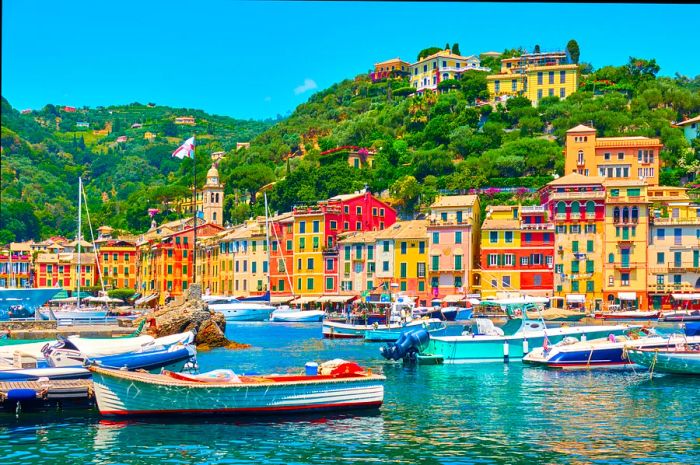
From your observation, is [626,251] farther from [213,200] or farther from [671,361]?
[213,200]

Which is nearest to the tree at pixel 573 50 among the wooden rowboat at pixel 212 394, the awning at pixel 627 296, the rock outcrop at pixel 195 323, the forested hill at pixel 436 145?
the forested hill at pixel 436 145

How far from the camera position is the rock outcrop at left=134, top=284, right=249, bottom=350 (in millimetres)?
46625

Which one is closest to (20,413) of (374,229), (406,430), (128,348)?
(128,348)

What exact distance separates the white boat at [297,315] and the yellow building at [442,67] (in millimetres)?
70325

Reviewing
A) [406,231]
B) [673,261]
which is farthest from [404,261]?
[673,261]

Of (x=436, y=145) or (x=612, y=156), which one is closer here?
(x=612, y=156)

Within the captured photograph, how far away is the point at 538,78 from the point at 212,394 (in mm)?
106647

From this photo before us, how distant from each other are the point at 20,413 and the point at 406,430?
35.8ft

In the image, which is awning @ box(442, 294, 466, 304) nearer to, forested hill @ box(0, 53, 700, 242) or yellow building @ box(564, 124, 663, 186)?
forested hill @ box(0, 53, 700, 242)

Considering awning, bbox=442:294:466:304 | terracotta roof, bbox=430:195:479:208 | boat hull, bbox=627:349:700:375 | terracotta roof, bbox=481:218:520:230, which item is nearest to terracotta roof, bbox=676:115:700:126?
terracotta roof, bbox=430:195:479:208

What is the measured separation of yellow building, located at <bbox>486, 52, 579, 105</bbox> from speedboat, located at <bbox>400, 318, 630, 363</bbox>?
280ft

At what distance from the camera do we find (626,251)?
246 feet

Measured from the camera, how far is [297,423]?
2342cm

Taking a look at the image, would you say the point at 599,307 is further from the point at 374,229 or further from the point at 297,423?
the point at 297,423
